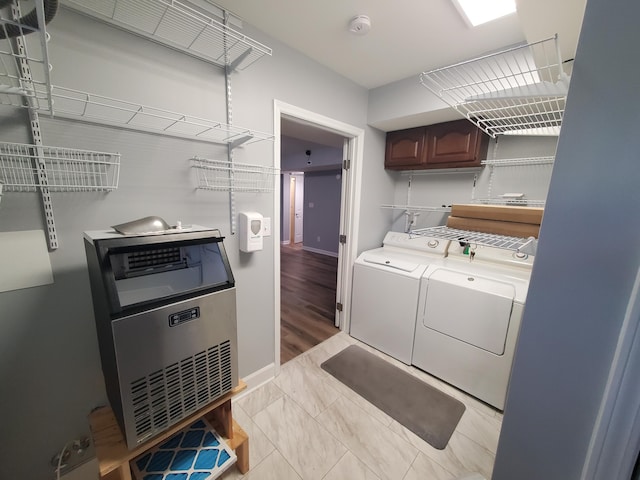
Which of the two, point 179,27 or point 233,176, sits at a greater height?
point 179,27

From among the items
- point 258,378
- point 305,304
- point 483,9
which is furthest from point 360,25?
point 305,304

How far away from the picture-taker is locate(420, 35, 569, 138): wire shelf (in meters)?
0.87

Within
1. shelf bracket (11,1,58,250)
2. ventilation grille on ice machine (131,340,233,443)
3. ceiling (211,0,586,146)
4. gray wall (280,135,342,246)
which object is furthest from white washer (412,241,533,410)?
gray wall (280,135,342,246)

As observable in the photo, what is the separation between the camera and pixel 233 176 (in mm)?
1550

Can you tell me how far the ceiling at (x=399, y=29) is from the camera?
3.44 ft

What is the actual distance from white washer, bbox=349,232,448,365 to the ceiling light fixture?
1.64m

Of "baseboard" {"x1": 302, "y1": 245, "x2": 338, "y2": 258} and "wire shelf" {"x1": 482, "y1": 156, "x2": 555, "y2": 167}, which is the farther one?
"baseboard" {"x1": 302, "y1": 245, "x2": 338, "y2": 258}

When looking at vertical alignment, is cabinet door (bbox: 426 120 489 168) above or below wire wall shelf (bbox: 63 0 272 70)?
below

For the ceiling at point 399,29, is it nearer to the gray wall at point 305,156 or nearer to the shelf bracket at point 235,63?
the shelf bracket at point 235,63

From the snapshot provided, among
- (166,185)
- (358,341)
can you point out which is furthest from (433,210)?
(166,185)

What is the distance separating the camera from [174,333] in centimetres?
92

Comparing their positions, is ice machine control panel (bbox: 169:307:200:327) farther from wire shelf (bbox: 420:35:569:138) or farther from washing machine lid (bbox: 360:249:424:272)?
washing machine lid (bbox: 360:249:424:272)

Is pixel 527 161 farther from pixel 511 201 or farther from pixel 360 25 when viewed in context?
pixel 360 25

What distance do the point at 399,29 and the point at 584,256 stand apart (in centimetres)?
161
